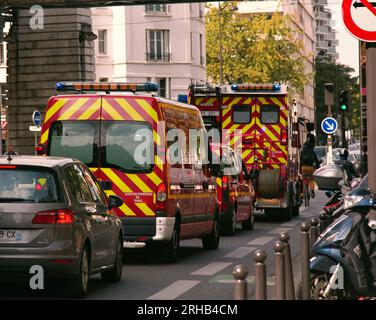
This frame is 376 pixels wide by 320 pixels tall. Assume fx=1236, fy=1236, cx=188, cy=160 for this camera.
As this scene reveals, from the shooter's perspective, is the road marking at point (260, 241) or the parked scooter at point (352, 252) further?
the road marking at point (260, 241)

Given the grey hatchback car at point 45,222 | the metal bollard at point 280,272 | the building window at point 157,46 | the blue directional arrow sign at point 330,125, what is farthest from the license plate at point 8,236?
the building window at point 157,46

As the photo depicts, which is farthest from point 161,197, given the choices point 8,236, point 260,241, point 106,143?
point 260,241

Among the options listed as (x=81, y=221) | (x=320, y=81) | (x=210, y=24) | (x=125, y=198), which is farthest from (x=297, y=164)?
(x=320, y=81)

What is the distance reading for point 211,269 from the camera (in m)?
16.8

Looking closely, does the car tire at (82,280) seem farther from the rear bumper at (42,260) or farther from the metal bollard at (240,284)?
the metal bollard at (240,284)

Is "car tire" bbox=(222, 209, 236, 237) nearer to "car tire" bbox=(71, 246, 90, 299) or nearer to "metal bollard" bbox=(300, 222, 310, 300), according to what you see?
"car tire" bbox=(71, 246, 90, 299)

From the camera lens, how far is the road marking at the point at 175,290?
43.2 ft

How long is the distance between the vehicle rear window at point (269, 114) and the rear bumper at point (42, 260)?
17.7 metres

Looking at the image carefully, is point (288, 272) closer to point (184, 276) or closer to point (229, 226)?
Answer: point (184, 276)

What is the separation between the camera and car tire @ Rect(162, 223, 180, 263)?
17.5 meters

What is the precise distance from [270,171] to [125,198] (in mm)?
Answer: 12793

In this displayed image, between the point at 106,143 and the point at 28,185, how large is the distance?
4724 millimetres

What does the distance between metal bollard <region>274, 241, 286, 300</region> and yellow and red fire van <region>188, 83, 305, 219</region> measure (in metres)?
20.0

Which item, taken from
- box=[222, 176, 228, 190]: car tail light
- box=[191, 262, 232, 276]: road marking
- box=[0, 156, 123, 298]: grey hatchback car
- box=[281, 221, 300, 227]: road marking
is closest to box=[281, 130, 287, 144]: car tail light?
box=[281, 221, 300, 227]: road marking
